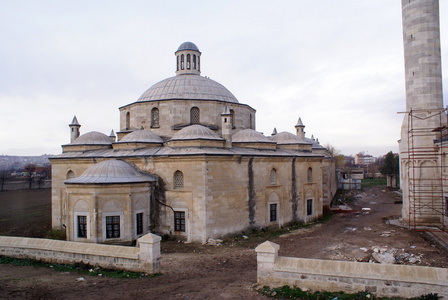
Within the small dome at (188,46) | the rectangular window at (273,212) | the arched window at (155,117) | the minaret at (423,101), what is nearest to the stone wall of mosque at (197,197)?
the rectangular window at (273,212)

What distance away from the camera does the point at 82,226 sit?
15.4 metres

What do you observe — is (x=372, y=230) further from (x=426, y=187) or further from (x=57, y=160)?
(x=57, y=160)

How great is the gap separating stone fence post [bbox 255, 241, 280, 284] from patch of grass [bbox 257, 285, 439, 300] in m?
0.25

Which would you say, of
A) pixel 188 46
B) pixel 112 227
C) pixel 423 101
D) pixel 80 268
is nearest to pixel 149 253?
pixel 80 268

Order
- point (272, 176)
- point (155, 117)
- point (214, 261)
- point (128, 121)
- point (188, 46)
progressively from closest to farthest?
point (214, 261), point (272, 176), point (155, 117), point (128, 121), point (188, 46)

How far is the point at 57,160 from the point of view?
20.3 metres

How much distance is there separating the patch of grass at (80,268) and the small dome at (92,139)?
9251 mm

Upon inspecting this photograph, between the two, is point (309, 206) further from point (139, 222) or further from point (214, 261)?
point (139, 222)

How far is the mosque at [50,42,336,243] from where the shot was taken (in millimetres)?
15438

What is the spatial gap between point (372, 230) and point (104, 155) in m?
15.7

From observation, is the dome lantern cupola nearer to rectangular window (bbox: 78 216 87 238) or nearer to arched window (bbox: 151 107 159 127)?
arched window (bbox: 151 107 159 127)

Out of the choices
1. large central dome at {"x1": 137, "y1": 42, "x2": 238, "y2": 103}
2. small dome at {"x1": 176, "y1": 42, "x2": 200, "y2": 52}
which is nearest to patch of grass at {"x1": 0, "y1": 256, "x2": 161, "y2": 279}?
large central dome at {"x1": 137, "y1": 42, "x2": 238, "y2": 103}

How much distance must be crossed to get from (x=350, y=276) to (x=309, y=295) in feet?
3.71

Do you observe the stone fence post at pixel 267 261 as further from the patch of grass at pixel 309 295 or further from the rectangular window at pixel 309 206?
the rectangular window at pixel 309 206
